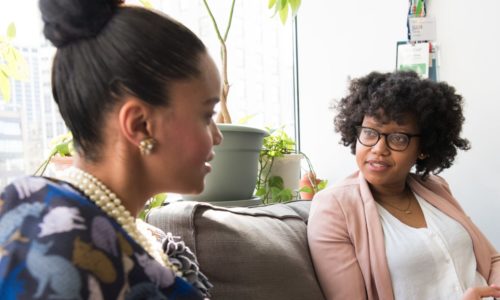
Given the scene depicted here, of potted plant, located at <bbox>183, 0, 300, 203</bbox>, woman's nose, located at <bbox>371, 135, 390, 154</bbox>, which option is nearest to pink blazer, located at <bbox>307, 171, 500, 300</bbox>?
woman's nose, located at <bbox>371, 135, 390, 154</bbox>

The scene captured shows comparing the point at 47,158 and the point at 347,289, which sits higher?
the point at 47,158

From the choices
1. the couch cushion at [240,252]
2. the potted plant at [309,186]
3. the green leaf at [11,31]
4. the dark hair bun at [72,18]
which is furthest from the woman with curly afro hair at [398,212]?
the green leaf at [11,31]

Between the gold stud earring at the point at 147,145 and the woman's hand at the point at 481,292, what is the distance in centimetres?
93

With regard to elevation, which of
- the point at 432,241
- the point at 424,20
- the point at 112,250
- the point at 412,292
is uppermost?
the point at 424,20

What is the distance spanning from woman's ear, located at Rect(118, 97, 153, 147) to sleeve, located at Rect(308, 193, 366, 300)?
2.34 ft

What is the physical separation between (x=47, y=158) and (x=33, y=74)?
27 centimetres

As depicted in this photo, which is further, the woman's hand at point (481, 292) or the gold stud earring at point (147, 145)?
the woman's hand at point (481, 292)

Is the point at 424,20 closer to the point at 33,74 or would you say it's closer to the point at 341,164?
the point at 341,164

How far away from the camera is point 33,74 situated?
1.18 metres

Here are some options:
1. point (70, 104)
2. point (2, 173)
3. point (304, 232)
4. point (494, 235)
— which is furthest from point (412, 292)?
point (2, 173)

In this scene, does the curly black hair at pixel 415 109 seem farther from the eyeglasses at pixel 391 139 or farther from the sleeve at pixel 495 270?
the sleeve at pixel 495 270

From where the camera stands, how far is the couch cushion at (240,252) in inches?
33.1

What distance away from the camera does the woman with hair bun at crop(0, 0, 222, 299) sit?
412 millimetres

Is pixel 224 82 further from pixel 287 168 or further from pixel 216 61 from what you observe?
pixel 216 61
